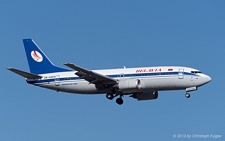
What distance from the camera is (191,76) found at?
5725cm

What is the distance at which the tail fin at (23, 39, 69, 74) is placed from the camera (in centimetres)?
6362

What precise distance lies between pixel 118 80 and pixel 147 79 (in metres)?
3.59

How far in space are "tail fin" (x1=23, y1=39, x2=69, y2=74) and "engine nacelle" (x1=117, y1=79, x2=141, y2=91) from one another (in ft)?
28.6

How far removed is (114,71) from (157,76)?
5.50 m

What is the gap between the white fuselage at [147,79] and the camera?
56938 mm

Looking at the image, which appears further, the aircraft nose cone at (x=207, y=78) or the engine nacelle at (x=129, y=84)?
the aircraft nose cone at (x=207, y=78)

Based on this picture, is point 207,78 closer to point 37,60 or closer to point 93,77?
point 93,77

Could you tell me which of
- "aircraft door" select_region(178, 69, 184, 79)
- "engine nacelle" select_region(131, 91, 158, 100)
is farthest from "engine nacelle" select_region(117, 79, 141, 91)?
"aircraft door" select_region(178, 69, 184, 79)

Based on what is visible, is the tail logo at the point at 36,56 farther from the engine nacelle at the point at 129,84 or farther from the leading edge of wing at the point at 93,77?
the engine nacelle at the point at 129,84

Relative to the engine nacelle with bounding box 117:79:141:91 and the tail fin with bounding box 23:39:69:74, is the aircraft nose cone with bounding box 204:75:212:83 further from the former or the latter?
the tail fin with bounding box 23:39:69:74

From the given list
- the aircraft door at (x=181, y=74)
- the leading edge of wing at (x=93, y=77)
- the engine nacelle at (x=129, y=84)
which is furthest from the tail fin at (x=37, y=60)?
the aircraft door at (x=181, y=74)

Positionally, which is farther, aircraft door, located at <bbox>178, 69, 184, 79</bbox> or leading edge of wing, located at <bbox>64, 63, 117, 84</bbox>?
aircraft door, located at <bbox>178, 69, 184, 79</bbox>

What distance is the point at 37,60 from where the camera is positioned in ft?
214

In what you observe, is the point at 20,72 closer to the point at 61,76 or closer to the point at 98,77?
the point at 61,76
